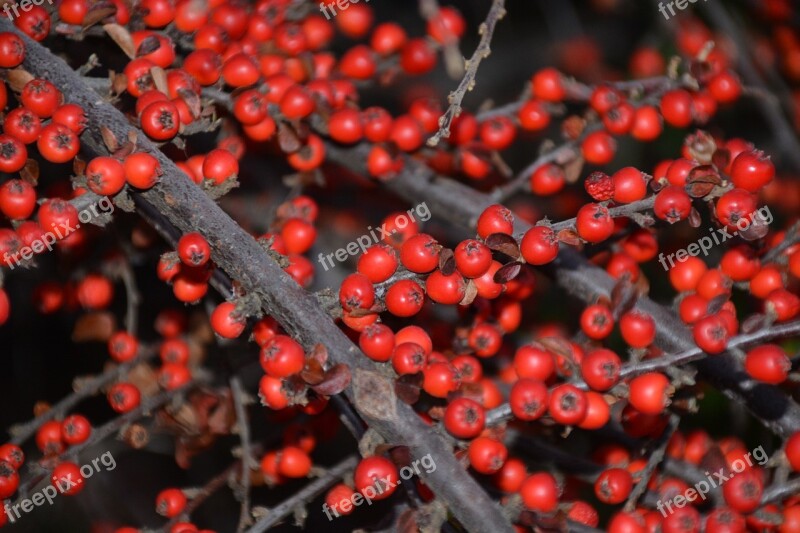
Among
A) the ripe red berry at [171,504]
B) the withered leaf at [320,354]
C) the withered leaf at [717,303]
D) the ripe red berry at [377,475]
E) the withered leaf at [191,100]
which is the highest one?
the withered leaf at [191,100]

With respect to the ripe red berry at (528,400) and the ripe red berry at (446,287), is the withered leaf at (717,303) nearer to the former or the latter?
the ripe red berry at (528,400)

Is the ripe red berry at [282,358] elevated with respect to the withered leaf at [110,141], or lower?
lower

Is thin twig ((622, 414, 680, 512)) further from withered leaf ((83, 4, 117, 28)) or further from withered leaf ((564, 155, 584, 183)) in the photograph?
withered leaf ((83, 4, 117, 28))

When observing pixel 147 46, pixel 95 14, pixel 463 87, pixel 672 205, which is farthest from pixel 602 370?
pixel 95 14

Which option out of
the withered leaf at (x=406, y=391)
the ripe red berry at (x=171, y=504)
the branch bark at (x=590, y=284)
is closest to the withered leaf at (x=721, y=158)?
the branch bark at (x=590, y=284)

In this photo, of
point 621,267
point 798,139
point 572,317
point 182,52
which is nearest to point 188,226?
point 182,52

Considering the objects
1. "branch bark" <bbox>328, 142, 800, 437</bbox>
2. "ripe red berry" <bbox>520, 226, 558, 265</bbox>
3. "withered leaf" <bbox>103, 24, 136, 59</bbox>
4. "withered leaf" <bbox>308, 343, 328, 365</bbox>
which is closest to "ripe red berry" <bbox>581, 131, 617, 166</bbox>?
"branch bark" <bbox>328, 142, 800, 437</bbox>

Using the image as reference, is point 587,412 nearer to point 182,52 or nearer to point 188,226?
point 188,226
